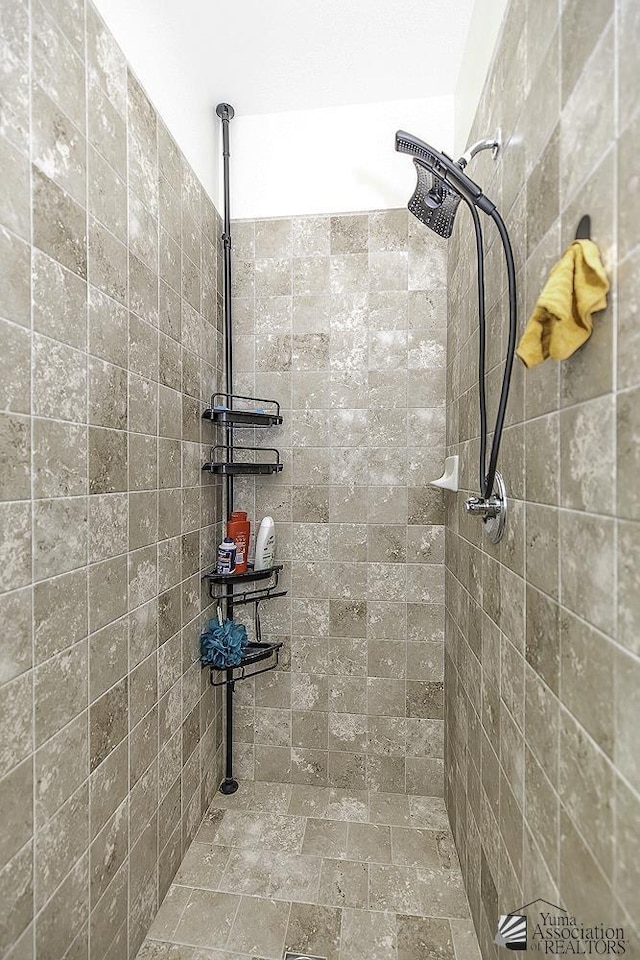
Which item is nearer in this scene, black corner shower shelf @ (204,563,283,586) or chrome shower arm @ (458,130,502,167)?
chrome shower arm @ (458,130,502,167)

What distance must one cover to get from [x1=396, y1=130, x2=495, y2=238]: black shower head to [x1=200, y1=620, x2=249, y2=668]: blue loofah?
1.54 m

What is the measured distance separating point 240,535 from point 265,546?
110 millimetres

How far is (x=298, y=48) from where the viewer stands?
5.33ft

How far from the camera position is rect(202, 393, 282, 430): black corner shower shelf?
172 centimetres

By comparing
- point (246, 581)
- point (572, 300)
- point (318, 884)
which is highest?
point (572, 300)

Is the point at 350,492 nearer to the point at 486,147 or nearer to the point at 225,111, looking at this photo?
the point at 486,147

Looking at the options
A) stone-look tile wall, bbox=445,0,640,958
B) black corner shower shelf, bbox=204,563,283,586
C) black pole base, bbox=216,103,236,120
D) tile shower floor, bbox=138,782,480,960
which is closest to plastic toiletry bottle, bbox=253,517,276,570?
black corner shower shelf, bbox=204,563,283,586

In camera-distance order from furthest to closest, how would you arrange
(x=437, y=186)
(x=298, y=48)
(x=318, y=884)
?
(x=298, y=48) → (x=318, y=884) → (x=437, y=186)

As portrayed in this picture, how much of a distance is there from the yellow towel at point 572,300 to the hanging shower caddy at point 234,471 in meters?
1.21

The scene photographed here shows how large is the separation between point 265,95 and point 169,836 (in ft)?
8.77

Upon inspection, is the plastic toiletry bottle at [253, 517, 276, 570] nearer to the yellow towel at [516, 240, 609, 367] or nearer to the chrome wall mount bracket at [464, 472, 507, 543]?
the chrome wall mount bracket at [464, 472, 507, 543]

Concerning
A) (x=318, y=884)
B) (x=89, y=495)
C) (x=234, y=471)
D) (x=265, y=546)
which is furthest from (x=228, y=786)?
(x=89, y=495)

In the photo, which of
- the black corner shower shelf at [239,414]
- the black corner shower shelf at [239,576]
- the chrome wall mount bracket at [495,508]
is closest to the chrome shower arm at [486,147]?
the chrome wall mount bracket at [495,508]

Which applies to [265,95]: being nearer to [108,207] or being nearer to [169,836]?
[108,207]
